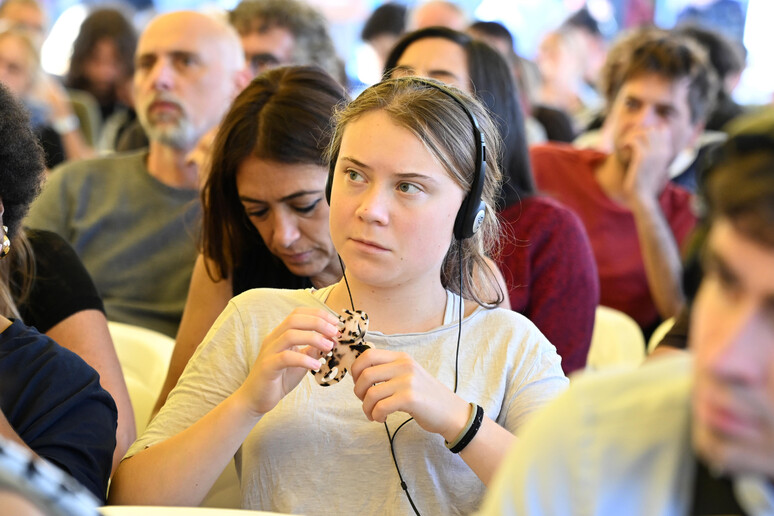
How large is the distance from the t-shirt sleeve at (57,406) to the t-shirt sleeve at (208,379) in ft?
0.24

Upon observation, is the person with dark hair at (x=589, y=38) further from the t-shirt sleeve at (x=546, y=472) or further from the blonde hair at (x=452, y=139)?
the t-shirt sleeve at (x=546, y=472)

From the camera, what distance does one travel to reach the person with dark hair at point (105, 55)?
5.16 metres

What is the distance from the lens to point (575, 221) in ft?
A: 6.89

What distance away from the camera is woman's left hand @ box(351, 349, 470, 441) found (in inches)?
44.9

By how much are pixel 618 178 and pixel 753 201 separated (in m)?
2.32

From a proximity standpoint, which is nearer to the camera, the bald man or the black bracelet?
the black bracelet

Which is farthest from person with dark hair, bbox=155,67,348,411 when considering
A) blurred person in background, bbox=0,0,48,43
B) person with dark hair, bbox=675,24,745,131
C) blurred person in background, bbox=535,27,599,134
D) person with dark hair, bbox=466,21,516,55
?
blurred person in background, bbox=535,27,599,134

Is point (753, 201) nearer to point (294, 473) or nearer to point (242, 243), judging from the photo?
point (294, 473)

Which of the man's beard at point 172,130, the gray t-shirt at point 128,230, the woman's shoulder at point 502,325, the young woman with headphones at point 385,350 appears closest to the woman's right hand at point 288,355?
the young woman with headphones at point 385,350

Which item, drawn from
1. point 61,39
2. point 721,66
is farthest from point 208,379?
point 61,39

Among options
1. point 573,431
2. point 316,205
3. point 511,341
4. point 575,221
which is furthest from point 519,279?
point 573,431

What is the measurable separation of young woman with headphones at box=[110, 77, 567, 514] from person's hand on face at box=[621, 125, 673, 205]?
143 centimetres

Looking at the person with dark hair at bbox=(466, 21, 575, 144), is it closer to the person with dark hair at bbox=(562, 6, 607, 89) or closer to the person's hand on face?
the person's hand on face

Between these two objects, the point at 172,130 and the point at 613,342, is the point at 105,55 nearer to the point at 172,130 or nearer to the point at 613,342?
the point at 172,130
